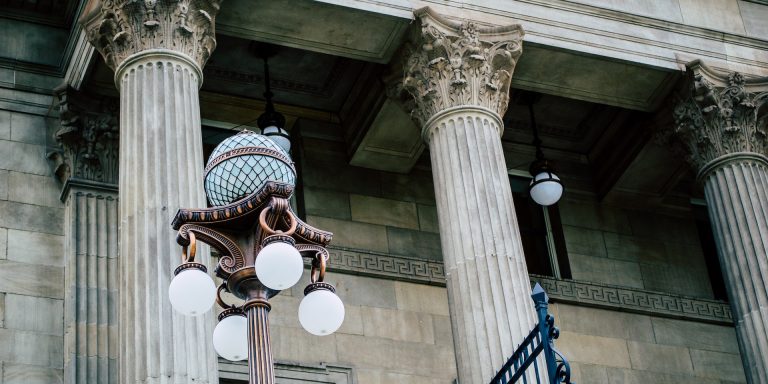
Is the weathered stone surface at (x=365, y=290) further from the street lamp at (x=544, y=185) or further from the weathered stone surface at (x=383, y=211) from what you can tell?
the street lamp at (x=544, y=185)

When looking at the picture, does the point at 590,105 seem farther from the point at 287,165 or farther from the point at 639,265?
the point at 287,165

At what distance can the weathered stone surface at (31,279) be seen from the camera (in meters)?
22.8

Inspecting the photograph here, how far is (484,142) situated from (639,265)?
6.67 metres

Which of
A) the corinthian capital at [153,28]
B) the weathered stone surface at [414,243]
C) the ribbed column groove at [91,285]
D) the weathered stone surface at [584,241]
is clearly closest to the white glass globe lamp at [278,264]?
the corinthian capital at [153,28]

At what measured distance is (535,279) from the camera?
88.5ft

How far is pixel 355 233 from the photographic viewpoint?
86.1 ft

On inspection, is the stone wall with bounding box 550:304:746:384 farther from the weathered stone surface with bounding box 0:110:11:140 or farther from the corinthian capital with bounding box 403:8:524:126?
the weathered stone surface with bounding box 0:110:11:140

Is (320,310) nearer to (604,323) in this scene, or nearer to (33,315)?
(33,315)

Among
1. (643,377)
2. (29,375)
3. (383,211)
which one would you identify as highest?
(383,211)

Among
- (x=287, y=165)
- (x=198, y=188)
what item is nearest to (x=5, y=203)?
(x=198, y=188)

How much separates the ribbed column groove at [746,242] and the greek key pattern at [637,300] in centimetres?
302

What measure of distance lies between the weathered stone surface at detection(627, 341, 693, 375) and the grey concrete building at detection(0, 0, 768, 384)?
47 millimetres

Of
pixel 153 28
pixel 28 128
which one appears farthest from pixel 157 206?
pixel 28 128

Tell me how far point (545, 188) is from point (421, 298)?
2.63 meters
